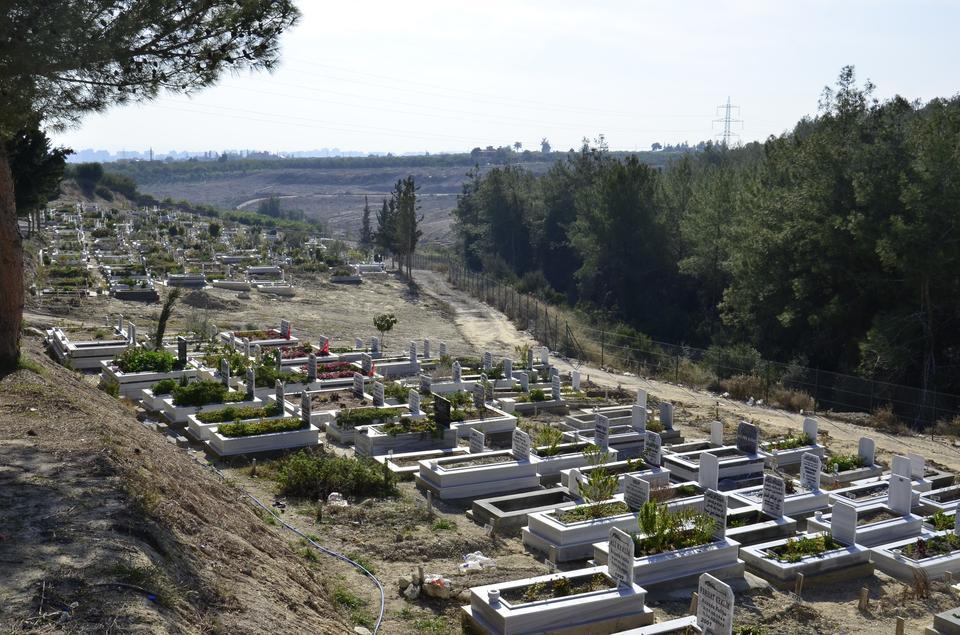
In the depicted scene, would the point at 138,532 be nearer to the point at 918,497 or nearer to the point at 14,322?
the point at 14,322

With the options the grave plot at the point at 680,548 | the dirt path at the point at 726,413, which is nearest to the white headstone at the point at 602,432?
the dirt path at the point at 726,413

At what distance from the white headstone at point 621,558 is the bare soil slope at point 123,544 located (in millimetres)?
3227

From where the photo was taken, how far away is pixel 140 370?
21562mm

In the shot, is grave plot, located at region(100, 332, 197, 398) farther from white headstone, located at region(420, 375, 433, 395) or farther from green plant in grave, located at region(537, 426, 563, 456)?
green plant in grave, located at region(537, 426, 563, 456)

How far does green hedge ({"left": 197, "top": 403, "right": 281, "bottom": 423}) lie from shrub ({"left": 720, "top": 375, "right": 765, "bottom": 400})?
553 inches

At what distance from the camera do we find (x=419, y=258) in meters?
64.4

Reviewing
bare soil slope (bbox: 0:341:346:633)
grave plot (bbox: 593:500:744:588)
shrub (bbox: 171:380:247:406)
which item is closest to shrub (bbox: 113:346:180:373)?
shrub (bbox: 171:380:247:406)

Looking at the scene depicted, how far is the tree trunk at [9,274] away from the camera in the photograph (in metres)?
12.4

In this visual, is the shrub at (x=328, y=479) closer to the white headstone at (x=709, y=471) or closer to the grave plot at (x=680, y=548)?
the grave plot at (x=680, y=548)

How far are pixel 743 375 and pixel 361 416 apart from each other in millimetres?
13598

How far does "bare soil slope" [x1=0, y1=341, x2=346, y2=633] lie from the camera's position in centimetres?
642

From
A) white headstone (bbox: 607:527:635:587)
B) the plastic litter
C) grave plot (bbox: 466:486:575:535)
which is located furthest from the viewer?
grave plot (bbox: 466:486:575:535)

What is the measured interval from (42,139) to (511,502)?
23805 millimetres

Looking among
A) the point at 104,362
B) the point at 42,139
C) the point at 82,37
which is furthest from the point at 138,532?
the point at 42,139
